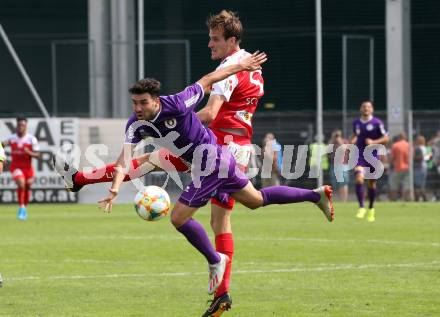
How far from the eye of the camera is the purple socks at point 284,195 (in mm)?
10492

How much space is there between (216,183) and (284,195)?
107 centimetres

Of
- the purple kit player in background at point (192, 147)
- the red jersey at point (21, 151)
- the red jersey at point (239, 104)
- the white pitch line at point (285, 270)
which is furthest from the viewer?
the red jersey at point (21, 151)

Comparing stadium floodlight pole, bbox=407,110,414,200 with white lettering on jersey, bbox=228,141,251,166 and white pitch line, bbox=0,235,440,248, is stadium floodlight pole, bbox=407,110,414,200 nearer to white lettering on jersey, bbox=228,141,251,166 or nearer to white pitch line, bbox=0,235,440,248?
white pitch line, bbox=0,235,440,248

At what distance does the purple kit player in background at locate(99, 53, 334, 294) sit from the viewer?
9375mm

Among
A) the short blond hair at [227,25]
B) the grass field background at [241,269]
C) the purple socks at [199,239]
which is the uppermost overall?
the short blond hair at [227,25]

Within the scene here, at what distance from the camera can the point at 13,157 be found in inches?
1078

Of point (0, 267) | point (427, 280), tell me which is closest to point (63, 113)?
point (0, 267)

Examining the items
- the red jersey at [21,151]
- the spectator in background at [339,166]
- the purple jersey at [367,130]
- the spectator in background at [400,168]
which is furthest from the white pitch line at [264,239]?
the spectator in background at [400,168]

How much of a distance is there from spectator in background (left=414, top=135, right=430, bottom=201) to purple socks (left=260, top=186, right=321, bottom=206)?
23923 millimetres

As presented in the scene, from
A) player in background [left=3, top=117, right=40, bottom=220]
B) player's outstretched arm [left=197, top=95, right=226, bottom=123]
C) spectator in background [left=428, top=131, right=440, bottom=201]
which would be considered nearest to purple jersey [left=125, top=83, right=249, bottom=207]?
player's outstretched arm [left=197, top=95, right=226, bottom=123]

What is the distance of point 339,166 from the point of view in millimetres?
35062

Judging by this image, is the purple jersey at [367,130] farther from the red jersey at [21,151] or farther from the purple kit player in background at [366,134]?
the red jersey at [21,151]

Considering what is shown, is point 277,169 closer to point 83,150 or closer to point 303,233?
point 83,150

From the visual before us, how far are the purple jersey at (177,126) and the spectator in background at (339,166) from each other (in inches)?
940
